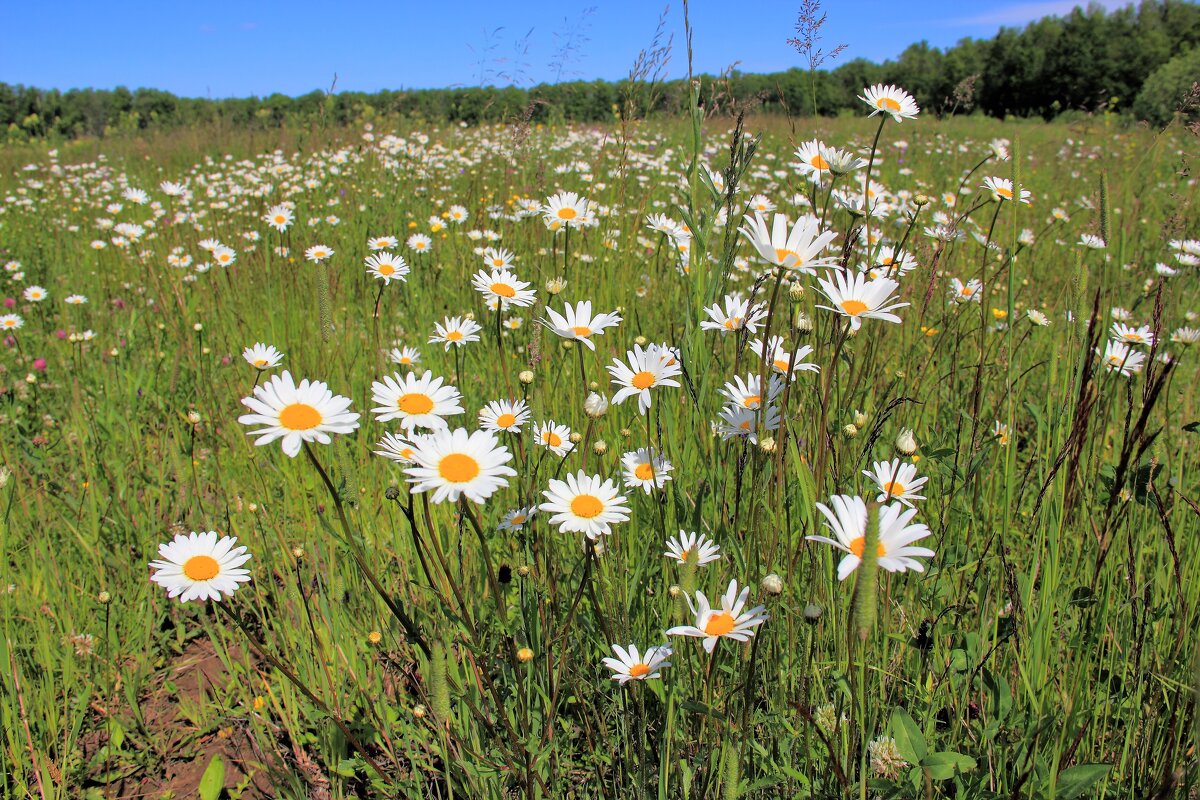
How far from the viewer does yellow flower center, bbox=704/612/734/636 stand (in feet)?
3.09

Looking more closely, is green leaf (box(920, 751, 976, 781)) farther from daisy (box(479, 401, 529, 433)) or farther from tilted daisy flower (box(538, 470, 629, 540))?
daisy (box(479, 401, 529, 433))

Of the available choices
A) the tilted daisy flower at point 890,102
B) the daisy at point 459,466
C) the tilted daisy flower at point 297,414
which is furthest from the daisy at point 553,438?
the tilted daisy flower at point 890,102

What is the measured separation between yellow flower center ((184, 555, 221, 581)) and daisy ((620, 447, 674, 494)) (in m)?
0.73

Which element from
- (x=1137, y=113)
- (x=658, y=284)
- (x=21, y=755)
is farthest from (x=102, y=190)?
(x=1137, y=113)

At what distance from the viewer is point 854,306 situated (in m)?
1.14

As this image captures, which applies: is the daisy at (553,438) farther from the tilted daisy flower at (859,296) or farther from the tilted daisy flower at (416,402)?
the tilted daisy flower at (859,296)

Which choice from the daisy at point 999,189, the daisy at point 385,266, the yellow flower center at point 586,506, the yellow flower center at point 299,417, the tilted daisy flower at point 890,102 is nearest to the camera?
the yellow flower center at point 299,417

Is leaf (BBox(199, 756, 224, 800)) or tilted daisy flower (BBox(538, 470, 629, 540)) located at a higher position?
tilted daisy flower (BBox(538, 470, 629, 540))

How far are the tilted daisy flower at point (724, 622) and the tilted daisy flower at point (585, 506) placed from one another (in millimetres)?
188

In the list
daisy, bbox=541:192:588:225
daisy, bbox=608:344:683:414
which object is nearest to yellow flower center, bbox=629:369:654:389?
daisy, bbox=608:344:683:414

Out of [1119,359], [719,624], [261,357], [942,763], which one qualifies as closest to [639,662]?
[719,624]

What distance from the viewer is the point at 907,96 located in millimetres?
1747

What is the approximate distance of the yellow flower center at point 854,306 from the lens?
112 cm

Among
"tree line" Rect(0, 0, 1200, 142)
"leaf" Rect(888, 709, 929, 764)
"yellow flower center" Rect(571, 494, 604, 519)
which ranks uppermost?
"tree line" Rect(0, 0, 1200, 142)
